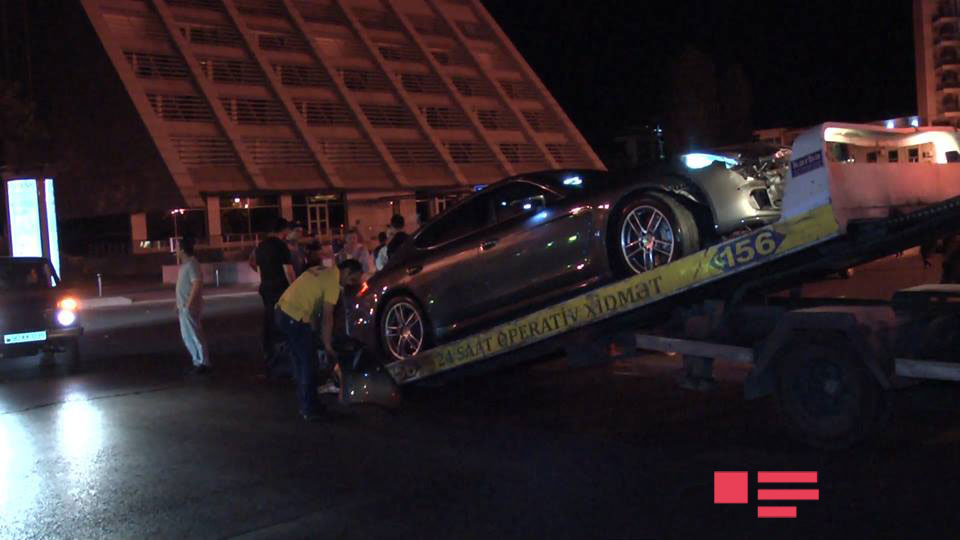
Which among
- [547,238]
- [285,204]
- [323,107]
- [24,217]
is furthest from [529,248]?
[323,107]

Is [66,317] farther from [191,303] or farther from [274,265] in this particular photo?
[274,265]

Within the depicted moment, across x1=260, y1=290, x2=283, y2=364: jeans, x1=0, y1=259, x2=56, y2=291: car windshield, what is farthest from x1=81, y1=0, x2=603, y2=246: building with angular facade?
x1=260, y1=290, x2=283, y2=364: jeans

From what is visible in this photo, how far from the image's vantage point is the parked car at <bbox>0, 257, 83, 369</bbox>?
45.0ft

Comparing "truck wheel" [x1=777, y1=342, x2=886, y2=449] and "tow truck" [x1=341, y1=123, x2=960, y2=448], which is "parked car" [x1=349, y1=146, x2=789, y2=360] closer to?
"tow truck" [x1=341, y1=123, x2=960, y2=448]

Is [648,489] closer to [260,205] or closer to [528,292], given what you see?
[528,292]

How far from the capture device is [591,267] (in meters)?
8.38

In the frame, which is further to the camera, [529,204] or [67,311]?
[67,311]

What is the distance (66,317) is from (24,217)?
37.9 ft

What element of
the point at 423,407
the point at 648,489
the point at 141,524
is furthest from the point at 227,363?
the point at 648,489

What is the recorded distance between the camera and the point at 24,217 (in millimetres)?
24422

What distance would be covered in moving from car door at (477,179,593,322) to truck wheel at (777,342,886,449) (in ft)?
6.09

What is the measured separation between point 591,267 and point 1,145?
112ft

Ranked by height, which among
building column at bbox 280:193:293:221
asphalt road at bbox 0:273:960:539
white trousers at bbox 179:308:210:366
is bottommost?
asphalt road at bbox 0:273:960:539

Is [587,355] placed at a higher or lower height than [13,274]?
lower
